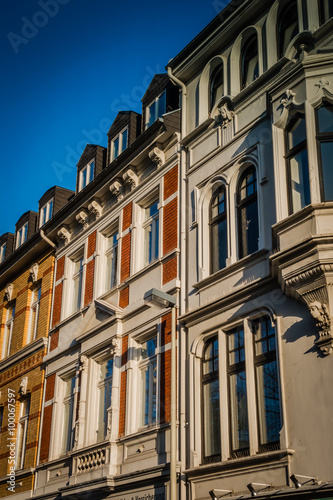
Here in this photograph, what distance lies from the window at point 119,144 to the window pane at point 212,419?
9280mm

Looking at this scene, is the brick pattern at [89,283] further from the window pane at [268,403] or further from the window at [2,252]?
the window at [2,252]

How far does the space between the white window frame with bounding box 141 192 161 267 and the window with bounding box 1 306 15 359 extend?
864 centimetres

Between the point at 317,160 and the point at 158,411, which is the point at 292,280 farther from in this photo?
the point at 158,411

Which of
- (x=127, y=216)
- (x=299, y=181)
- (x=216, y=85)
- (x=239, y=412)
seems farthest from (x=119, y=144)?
(x=239, y=412)

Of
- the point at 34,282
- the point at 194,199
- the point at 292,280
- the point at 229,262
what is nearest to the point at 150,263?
the point at 194,199

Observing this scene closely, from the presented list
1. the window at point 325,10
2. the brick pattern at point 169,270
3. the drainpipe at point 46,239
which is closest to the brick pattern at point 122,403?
the brick pattern at point 169,270

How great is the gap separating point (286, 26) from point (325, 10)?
1120 mm

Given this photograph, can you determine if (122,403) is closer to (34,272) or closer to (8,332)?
(34,272)

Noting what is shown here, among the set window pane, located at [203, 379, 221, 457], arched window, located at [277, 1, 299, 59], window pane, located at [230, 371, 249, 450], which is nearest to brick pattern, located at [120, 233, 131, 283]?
window pane, located at [203, 379, 221, 457]

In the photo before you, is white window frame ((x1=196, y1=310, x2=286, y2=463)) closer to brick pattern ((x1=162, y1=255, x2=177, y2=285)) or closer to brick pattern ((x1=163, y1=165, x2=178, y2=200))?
brick pattern ((x1=162, y1=255, x2=177, y2=285))

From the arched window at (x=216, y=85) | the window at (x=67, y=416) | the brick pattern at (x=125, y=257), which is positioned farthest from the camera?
the window at (x=67, y=416)

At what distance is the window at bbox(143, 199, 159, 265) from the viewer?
17172 mm

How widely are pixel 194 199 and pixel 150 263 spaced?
2.02 m

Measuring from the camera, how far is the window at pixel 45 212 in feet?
79.3
